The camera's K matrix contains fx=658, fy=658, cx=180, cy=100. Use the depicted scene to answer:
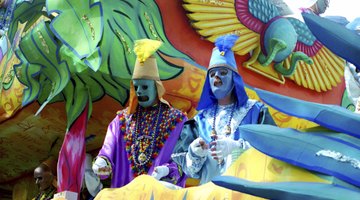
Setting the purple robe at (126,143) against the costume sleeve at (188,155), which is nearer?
the costume sleeve at (188,155)

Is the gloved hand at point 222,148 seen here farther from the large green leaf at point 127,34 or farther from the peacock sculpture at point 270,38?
the peacock sculpture at point 270,38

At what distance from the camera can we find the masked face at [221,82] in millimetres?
3168

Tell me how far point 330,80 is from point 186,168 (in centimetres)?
410

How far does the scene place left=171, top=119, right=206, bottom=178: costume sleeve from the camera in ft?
8.85

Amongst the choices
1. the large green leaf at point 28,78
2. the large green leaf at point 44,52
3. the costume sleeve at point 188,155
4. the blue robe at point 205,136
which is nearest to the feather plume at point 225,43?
the blue robe at point 205,136

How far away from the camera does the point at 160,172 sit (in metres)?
3.31

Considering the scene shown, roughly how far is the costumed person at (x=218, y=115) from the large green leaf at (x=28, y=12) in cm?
258

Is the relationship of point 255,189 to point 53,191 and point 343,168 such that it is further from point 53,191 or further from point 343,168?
point 53,191

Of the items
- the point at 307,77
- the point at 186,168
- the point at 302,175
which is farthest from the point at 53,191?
the point at 302,175

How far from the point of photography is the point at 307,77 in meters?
6.40

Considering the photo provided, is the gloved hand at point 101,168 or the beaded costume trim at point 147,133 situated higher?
the beaded costume trim at point 147,133

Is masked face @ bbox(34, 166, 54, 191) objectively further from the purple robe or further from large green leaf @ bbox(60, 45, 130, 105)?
the purple robe

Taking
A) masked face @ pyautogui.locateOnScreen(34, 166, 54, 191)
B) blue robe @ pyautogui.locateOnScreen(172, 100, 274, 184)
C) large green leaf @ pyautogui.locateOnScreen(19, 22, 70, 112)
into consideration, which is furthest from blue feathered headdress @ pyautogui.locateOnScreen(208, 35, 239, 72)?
masked face @ pyautogui.locateOnScreen(34, 166, 54, 191)

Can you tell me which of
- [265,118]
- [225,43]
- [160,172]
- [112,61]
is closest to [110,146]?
[160,172]
